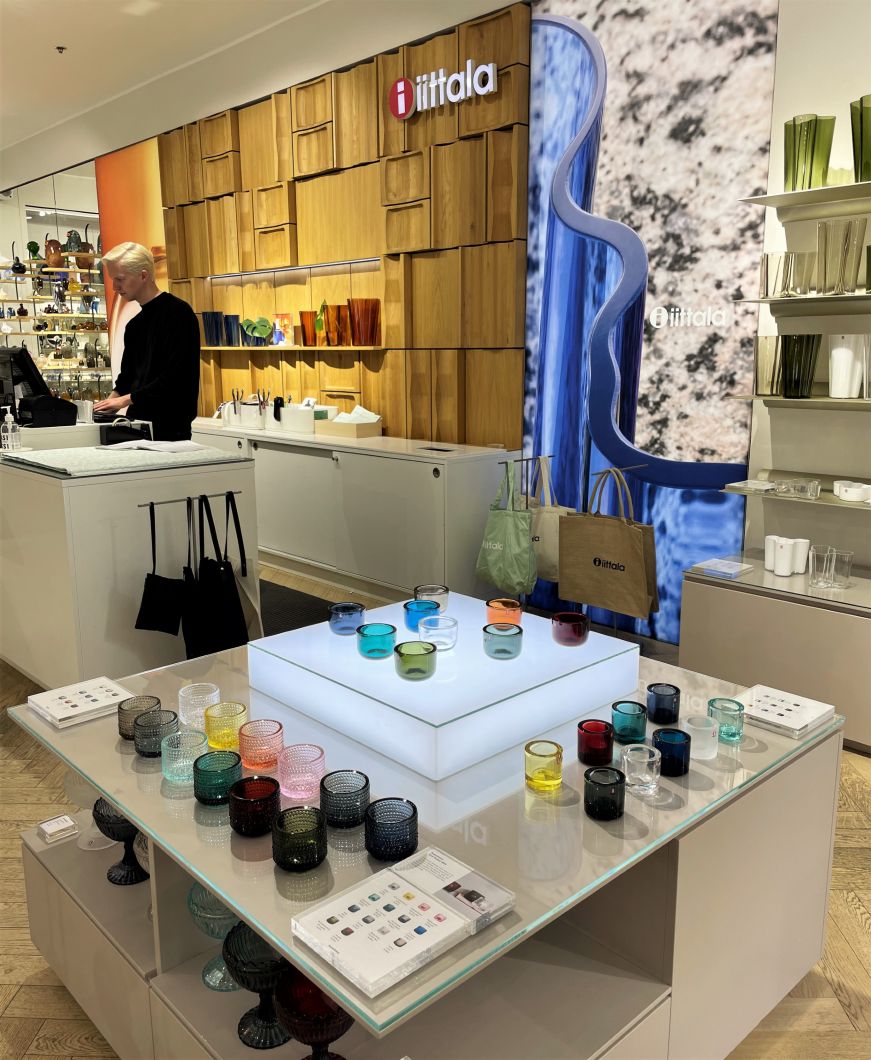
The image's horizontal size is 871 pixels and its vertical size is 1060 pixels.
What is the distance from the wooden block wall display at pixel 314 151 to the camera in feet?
17.6

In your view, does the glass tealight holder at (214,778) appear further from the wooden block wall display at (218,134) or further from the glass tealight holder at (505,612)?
the wooden block wall display at (218,134)

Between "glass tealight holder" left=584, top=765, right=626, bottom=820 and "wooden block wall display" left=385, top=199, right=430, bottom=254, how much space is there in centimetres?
396

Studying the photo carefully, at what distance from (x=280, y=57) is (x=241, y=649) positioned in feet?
15.3

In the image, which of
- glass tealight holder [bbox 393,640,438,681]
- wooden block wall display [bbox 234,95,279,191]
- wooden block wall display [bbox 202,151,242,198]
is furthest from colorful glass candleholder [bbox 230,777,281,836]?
wooden block wall display [bbox 202,151,242,198]

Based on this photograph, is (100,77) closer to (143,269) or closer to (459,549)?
(143,269)

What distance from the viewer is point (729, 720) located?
1713 mm

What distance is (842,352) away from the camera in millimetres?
3168

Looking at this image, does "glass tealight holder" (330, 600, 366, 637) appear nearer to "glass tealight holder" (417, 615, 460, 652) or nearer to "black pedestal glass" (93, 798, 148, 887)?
"glass tealight holder" (417, 615, 460, 652)

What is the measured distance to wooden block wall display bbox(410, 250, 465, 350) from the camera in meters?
4.83

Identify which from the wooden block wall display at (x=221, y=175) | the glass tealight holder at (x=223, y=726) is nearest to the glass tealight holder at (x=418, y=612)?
the glass tealight holder at (x=223, y=726)

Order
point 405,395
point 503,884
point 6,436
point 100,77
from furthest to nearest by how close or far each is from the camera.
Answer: point 100,77 < point 405,395 < point 6,436 < point 503,884

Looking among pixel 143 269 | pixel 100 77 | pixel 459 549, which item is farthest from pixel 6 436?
pixel 100 77

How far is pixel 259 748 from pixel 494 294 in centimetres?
348

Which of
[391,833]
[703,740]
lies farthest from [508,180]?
[391,833]
